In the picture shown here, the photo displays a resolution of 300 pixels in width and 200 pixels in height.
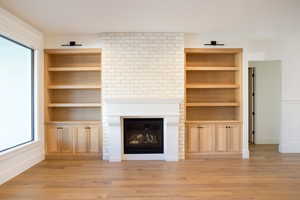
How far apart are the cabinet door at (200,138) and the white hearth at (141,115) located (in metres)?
0.40

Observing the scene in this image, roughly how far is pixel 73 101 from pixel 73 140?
884 millimetres

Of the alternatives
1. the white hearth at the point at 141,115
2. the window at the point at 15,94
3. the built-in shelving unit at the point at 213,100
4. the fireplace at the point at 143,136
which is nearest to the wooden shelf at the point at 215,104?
the built-in shelving unit at the point at 213,100

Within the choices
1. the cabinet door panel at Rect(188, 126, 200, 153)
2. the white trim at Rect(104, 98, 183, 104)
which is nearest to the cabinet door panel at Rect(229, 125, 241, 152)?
the cabinet door panel at Rect(188, 126, 200, 153)

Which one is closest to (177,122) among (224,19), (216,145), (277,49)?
(216,145)

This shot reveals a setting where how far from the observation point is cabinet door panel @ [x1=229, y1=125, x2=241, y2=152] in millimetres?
5707

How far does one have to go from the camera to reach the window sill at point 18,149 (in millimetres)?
4086

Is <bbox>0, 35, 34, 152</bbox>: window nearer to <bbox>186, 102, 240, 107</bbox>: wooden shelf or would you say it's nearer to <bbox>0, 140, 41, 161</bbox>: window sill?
<bbox>0, 140, 41, 161</bbox>: window sill

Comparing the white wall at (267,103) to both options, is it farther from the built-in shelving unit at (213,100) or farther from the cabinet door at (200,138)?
the cabinet door at (200,138)

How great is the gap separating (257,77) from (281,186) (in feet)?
13.5

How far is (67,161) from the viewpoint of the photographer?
5.48 meters

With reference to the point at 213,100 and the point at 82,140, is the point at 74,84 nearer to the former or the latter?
the point at 82,140

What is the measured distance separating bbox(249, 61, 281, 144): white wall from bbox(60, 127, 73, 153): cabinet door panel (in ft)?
16.0

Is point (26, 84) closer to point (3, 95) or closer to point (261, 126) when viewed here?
point (3, 95)

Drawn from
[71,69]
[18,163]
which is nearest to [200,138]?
[71,69]
